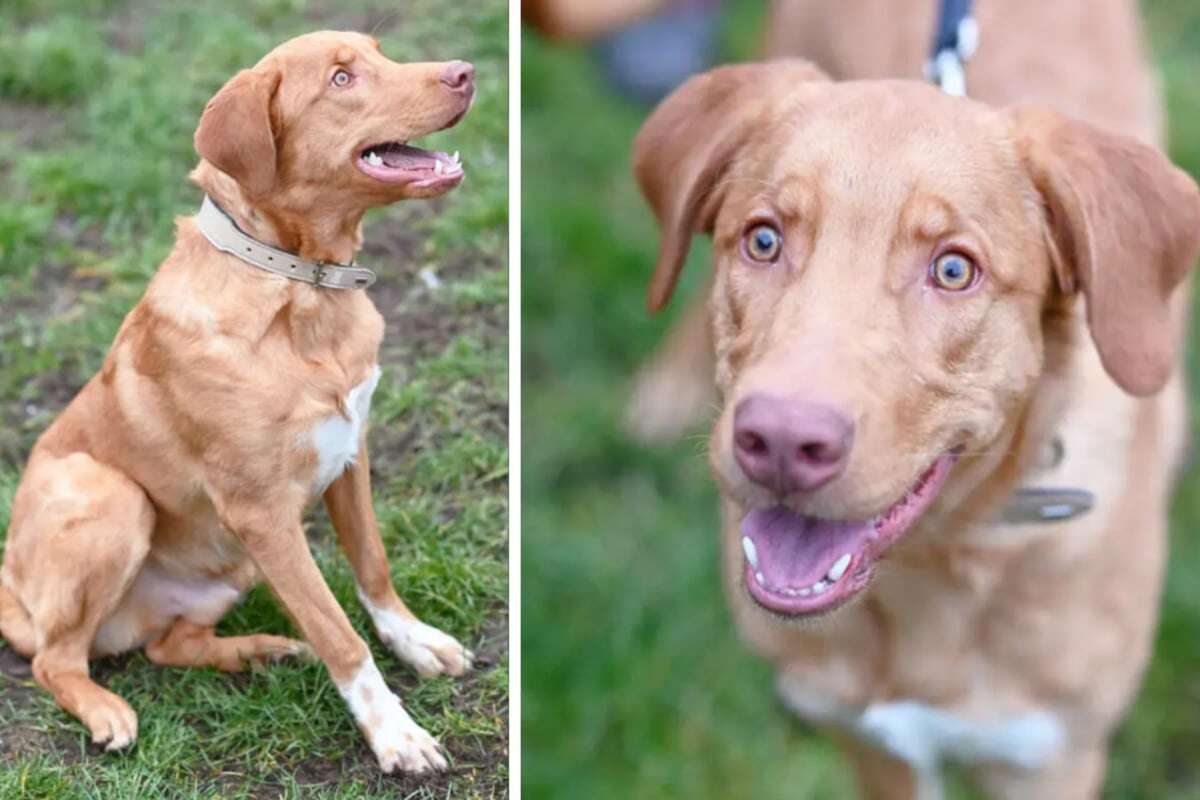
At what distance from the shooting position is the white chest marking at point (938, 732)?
11.0ft

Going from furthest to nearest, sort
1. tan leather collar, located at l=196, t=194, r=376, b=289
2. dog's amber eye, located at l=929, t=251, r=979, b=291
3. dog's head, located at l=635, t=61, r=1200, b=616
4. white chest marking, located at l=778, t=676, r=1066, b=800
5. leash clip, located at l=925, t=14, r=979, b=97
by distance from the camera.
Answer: white chest marking, located at l=778, t=676, r=1066, b=800, leash clip, located at l=925, t=14, r=979, b=97, dog's amber eye, located at l=929, t=251, r=979, b=291, dog's head, located at l=635, t=61, r=1200, b=616, tan leather collar, located at l=196, t=194, r=376, b=289

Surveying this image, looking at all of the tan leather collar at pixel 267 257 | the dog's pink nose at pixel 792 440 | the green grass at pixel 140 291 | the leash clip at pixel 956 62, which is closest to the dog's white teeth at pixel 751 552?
the dog's pink nose at pixel 792 440

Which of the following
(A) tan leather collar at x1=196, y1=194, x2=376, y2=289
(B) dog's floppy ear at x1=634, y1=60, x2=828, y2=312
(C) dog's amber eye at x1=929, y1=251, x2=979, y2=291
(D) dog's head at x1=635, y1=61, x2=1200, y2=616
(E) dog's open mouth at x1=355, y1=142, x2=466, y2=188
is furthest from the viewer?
(B) dog's floppy ear at x1=634, y1=60, x2=828, y2=312

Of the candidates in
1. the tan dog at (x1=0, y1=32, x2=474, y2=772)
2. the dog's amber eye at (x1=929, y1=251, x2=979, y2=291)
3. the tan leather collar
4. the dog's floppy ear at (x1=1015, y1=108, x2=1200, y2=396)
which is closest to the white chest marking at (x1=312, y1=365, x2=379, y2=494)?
the tan dog at (x1=0, y1=32, x2=474, y2=772)

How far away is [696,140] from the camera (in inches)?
115

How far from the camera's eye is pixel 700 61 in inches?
241

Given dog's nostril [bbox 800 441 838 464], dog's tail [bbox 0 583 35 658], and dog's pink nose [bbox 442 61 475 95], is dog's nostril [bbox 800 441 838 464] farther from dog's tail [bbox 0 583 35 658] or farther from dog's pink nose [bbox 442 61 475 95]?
dog's tail [bbox 0 583 35 658]

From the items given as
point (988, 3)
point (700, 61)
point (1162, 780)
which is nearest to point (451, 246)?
point (988, 3)

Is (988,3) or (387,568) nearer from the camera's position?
(387,568)

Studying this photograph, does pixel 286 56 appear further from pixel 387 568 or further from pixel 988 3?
pixel 988 3

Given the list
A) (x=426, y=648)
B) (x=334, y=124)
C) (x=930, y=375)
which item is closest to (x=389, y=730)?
(x=426, y=648)

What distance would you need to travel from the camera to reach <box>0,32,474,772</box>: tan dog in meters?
2.14

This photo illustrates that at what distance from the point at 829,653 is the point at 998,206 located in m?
1.19

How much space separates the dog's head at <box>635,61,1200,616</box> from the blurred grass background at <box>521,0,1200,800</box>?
61.2 inches
